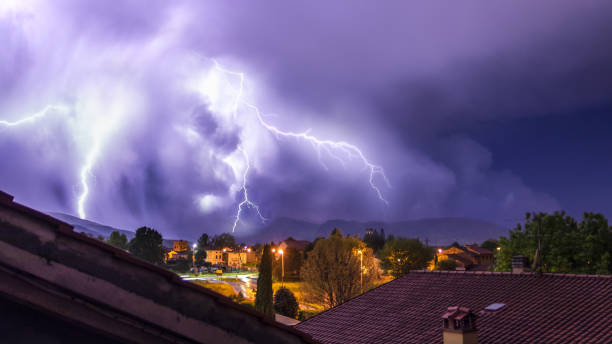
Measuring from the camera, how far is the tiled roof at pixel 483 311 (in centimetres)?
1477

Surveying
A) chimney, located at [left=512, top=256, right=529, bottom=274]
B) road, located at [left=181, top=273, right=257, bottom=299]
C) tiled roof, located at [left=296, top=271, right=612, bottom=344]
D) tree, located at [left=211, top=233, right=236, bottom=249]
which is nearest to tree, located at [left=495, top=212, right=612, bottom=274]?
chimney, located at [left=512, top=256, right=529, bottom=274]

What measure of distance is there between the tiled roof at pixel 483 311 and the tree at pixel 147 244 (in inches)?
2179

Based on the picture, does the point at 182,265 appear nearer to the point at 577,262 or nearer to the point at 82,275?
the point at 577,262

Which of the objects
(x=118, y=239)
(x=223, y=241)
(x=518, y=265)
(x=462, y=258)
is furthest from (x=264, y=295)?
(x=223, y=241)

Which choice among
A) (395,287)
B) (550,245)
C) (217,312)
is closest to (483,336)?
(395,287)

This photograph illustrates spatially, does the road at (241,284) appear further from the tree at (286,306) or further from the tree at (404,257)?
the tree at (404,257)

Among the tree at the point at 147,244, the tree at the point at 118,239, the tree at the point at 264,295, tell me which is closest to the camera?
the tree at the point at 264,295

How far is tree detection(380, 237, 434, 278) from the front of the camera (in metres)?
64.4

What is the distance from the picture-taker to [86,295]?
386 cm

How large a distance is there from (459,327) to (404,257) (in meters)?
52.8

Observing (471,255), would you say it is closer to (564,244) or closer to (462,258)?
(462,258)

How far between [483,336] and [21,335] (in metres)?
14.2

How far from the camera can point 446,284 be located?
64.8 feet

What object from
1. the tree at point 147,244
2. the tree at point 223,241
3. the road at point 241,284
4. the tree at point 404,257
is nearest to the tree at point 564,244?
the road at point 241,284
